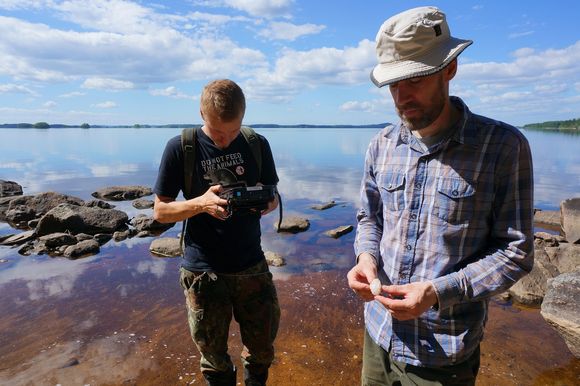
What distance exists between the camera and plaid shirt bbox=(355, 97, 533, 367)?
1851 mm

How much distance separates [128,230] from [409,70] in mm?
12675

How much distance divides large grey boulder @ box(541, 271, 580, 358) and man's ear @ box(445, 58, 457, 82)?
4.62 m

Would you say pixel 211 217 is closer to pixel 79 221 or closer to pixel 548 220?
pixel 79 221

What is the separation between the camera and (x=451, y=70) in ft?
6.53

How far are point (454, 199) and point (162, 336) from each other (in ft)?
18.4

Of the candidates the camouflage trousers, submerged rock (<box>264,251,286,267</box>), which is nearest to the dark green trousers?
the camouflage trousers

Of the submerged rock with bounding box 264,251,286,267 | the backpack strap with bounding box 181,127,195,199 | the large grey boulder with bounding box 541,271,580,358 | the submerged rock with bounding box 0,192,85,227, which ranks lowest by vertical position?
the submerged rock with bounding box 264,251,286,267

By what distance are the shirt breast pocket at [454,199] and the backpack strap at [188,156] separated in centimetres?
204

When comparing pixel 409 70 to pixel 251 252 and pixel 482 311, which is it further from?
pixel 251 252

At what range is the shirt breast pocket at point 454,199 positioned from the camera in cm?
193


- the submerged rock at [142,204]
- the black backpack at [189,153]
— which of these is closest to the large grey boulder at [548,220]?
the black backpack at [189,153]

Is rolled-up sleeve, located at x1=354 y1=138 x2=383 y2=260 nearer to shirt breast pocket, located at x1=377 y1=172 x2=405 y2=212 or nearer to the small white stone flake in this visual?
shirt breast pocket, located at x1=377 y1=172 x2=405 y2=212

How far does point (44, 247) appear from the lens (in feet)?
35.9

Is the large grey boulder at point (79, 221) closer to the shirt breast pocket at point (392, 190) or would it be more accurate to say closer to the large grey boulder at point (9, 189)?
the large grey boulder at point (9, 189)
